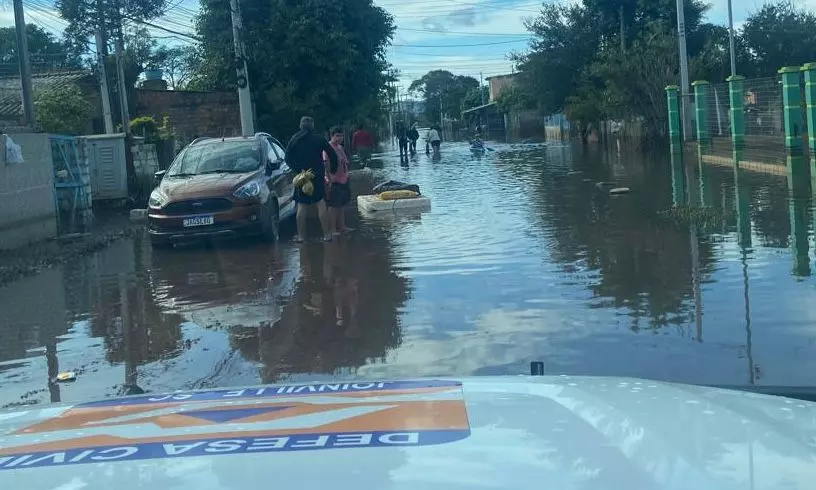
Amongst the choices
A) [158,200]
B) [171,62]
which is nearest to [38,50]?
[171,62]

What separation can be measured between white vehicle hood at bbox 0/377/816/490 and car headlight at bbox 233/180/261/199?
34.1 ft

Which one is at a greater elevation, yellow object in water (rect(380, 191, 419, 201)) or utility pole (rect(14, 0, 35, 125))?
utility pole (rect(14, 0, 35, 125))

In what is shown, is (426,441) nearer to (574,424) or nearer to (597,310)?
(574,424)

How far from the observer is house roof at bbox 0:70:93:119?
3020 centimetres

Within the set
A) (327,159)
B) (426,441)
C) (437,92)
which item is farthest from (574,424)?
(437,92)

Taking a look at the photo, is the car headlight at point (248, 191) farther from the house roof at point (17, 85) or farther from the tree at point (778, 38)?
the tree at point (778, 38)

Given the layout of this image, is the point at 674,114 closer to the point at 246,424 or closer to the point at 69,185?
the point at 69,185

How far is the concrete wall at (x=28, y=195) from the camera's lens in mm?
13609

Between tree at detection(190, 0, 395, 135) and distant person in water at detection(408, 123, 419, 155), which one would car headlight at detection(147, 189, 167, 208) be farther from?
distant person in water at detection(408, 123, 419, 155)

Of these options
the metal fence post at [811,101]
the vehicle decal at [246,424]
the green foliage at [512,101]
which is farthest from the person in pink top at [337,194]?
the green foliage at [512,101]

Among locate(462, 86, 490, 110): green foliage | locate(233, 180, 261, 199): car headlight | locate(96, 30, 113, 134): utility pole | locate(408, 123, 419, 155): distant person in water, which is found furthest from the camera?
locate(462, 86, 490, 110): green foliage

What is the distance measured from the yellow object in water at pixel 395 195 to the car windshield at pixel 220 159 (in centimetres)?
281

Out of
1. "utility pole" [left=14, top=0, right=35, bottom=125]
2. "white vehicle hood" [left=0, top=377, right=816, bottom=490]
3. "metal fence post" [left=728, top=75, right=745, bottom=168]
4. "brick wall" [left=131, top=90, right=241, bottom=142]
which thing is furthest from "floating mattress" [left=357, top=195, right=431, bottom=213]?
"brick wall" [left=131, top=90, right=241, bottom=142]

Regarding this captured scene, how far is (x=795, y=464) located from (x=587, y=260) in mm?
8643
